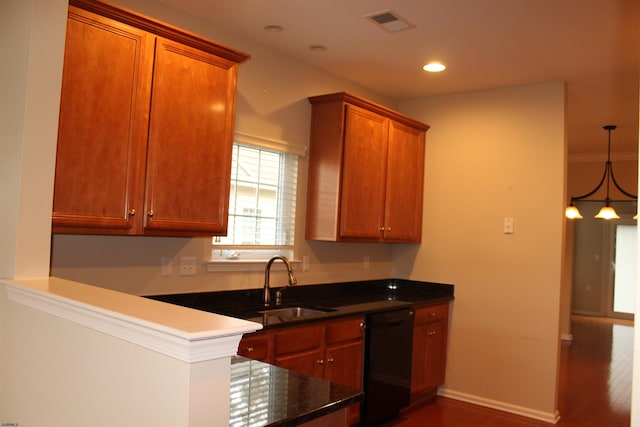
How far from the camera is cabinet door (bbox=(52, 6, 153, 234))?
232 centimetres

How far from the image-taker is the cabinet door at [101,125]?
232 cm

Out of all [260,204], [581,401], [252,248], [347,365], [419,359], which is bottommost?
[581,401]

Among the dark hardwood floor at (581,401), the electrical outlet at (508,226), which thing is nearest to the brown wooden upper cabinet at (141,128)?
the dark hardwood floor at (581,401)

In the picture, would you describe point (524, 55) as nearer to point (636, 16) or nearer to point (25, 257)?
point (636, 16)

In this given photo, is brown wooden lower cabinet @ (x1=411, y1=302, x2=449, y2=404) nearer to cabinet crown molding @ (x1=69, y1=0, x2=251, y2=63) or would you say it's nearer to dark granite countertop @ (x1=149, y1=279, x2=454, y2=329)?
dark granite countertop @ (x1=149, y1=279, x2=454, y2=329)

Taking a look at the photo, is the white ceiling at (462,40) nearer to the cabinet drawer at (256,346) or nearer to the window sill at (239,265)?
the window sill at (239,265)

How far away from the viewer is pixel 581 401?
466 cm

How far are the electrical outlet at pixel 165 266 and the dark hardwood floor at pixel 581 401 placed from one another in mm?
1973

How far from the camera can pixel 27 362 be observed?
1895 mm

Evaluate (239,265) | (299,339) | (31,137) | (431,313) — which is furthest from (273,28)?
(431,313)

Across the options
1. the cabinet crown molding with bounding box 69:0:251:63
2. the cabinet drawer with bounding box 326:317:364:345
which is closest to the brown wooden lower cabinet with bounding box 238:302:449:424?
the cabinet drawer with bounding box 326:317:364:345

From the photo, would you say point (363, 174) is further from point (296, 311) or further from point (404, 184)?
point (296, 311)

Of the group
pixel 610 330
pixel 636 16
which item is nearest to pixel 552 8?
pixel 636 16

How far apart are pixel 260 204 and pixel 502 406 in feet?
8.36
